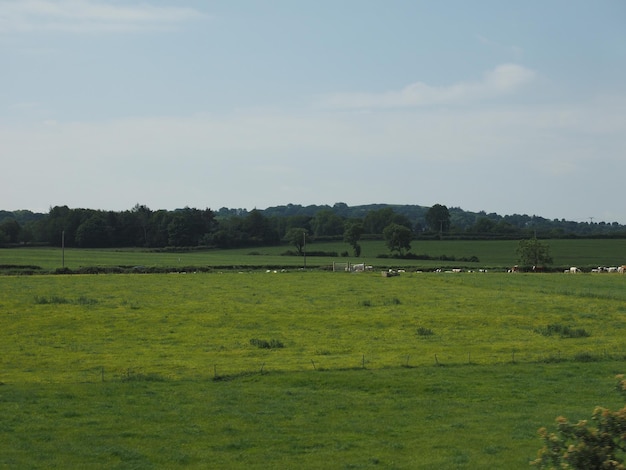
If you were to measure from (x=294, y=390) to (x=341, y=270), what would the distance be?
67.0m

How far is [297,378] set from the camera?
95.1 feet

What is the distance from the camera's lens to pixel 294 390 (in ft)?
89.1

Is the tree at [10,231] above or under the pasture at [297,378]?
above

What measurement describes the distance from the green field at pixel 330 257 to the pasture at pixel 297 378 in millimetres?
55986

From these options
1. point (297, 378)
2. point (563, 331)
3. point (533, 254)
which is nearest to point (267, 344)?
point (297, 378)

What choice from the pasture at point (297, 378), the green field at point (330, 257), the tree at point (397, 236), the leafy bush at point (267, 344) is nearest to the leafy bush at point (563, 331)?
the pasture at point (297, 378)

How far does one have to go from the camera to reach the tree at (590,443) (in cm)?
984

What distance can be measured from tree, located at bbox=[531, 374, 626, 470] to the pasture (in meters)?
9.39

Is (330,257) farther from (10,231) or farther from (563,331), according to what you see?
(563,331)

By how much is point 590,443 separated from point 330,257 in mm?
132547

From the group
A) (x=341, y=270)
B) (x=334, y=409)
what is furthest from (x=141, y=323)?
(x=341, y=270)

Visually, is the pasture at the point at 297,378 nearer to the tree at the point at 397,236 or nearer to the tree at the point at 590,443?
the tree at the point at 590,443

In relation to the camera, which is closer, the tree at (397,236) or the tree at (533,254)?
the tree at (533,254)

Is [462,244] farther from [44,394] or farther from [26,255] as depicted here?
[44,394]
